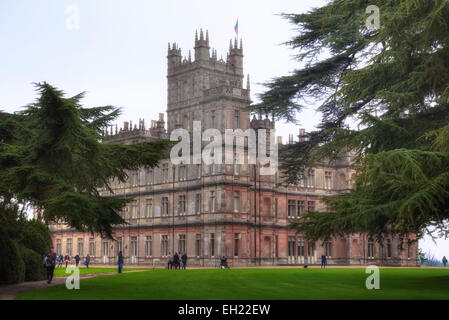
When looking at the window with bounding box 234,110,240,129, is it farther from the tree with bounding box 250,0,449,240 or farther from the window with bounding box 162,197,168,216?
the tree with bounding box 250,0,449,240

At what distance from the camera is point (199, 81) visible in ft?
202

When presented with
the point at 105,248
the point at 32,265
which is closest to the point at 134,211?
the point at 105,248

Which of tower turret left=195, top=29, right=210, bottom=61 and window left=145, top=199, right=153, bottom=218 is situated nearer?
window left=145, top=199, right=153, bottom=218

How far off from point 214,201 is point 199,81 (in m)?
13.8

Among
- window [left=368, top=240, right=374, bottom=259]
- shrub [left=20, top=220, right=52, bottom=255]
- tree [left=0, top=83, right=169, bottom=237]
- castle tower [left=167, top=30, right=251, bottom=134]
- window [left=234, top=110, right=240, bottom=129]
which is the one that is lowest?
window [left=368, top=240, right=374, bottom=259]

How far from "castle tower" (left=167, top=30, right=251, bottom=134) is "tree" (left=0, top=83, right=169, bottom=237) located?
34.3 m

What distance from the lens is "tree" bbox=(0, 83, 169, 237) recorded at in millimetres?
18703

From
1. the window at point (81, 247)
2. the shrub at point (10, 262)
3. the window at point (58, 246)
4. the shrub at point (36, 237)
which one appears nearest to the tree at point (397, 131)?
the shrub at point (10, 262)

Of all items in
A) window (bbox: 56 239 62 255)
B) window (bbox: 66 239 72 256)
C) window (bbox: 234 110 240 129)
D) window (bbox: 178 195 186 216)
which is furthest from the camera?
window (bbox: 56 239 62 255)

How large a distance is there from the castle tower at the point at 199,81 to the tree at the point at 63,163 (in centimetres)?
3428

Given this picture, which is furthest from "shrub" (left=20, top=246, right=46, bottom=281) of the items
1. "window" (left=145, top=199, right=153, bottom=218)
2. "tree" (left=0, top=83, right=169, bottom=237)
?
"window" (left=145, top=199, right=153, bottom=218)
